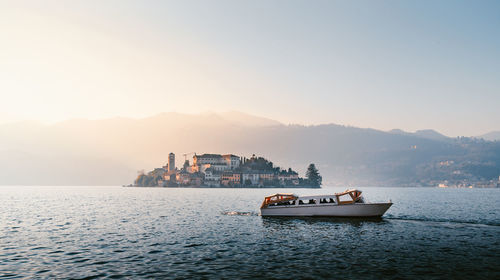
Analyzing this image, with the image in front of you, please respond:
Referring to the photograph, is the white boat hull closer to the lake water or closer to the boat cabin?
the boat cabin

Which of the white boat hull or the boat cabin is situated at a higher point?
the boat cabin

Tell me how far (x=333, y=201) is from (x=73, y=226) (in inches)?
1316

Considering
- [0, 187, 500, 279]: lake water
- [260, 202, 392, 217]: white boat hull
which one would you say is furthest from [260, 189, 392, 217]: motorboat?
[0, 187, 500, 279]: lake water

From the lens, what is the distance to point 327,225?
137 ft

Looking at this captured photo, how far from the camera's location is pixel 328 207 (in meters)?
48.0

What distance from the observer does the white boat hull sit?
1836 inches

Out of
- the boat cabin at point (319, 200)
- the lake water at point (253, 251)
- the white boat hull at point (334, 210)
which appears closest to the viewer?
the lake water at point (253, 251)

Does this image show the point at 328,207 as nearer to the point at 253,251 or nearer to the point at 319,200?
the point at 319,200

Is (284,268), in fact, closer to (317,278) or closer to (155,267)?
(317,278)

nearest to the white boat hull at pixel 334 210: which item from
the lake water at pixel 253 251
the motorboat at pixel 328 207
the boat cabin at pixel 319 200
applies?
the motorboat at pixel 328 207

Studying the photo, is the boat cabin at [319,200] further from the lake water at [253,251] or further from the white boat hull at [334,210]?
the lake water at [253,251]

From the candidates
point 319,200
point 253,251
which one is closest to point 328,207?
point 319,200

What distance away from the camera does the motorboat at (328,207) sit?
153 ft

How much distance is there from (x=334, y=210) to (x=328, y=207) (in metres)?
0.88
